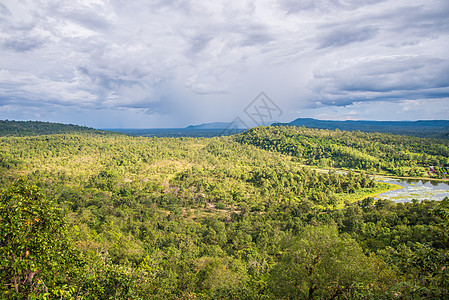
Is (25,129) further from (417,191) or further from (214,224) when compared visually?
(417,191)

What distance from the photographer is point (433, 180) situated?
98.8 meters

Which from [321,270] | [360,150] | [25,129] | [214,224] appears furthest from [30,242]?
[25,129]

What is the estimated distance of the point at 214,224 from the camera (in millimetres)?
50156

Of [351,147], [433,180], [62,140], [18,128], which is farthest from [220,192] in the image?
[18,128]

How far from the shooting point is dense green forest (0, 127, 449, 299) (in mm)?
7516

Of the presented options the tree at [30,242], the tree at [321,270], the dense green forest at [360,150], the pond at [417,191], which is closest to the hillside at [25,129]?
the dense green forest at [360,150]

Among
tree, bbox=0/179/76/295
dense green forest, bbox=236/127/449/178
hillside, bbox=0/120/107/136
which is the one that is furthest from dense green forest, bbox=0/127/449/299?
hillside, bbox=0/120/107/136

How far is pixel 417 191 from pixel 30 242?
103968mm

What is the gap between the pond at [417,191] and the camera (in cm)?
7269

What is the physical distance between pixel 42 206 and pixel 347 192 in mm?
91244

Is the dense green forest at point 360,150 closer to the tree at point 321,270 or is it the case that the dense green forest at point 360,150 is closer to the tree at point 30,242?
the tree at point 321,270

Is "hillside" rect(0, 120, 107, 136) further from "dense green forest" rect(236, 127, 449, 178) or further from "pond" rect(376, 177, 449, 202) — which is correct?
"pond" rect(376, 177, 449, 202)

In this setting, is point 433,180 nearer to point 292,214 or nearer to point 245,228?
point 292,214

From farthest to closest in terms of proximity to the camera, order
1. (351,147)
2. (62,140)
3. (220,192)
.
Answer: (351,147) → (62,140) → (220,192)
